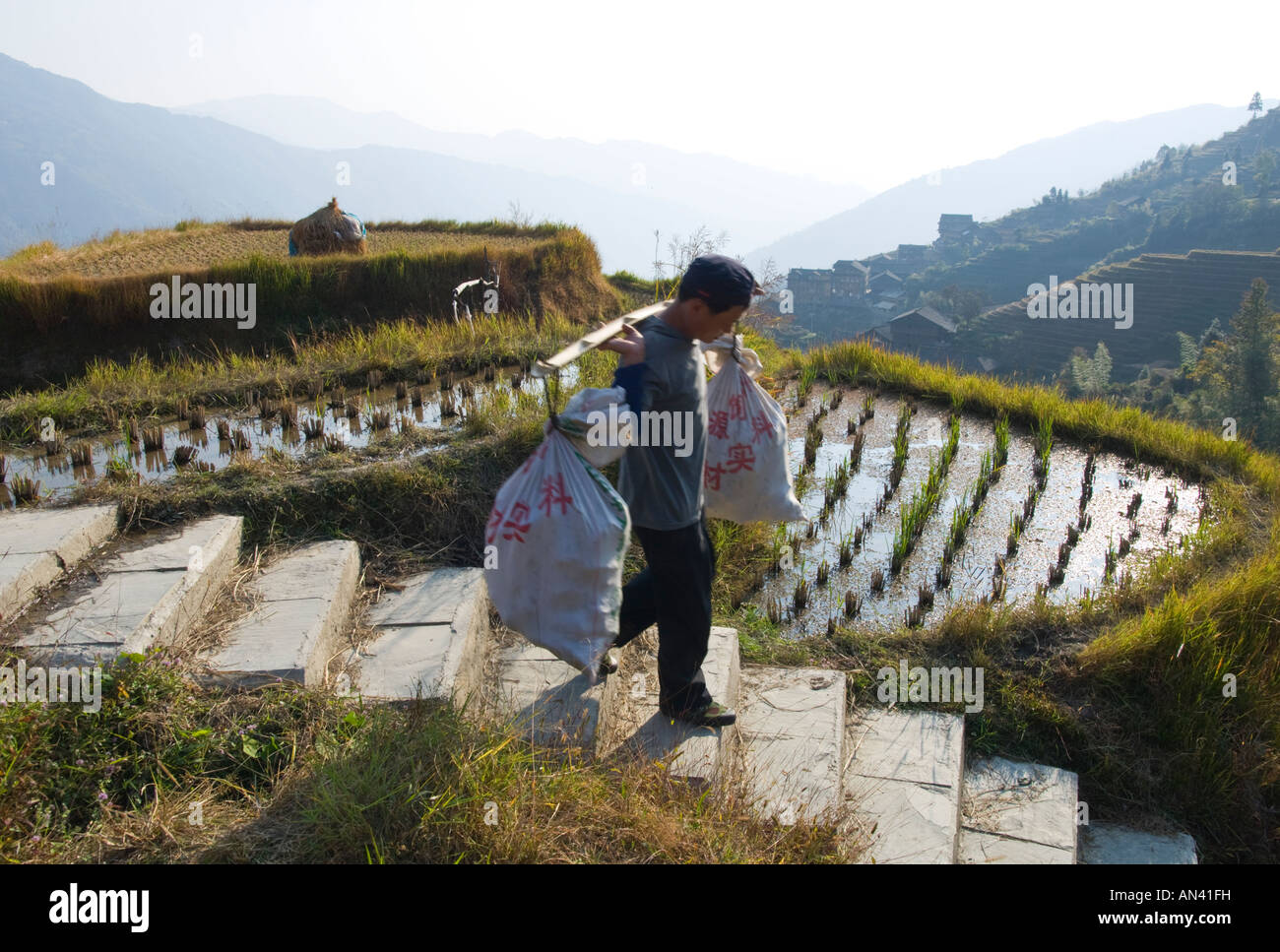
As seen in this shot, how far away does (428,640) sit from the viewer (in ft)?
9.86

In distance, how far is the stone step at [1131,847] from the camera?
2.92 meters

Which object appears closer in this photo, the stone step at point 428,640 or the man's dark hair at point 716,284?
the man's dark hair at point 716,284

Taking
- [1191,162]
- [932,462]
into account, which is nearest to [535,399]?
[932,462]

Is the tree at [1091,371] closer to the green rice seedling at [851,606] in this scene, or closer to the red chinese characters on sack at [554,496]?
the green rice seedling at [851,606]

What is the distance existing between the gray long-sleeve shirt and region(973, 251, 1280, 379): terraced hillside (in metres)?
31.4

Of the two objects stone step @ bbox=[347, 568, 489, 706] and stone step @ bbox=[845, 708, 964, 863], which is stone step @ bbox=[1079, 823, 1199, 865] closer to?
stone step @ bbox=[845, 708, 964, 863]

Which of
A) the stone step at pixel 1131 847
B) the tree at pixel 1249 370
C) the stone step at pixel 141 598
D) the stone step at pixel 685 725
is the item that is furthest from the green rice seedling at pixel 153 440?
the tree at pixel 1249 370

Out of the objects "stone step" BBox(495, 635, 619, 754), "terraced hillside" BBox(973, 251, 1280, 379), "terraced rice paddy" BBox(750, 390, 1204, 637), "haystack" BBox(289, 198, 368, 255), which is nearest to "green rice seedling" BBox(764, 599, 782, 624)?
"terraced rice paddy" BBox(750, 390, 1204, 637)

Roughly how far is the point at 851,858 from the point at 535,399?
3181mm

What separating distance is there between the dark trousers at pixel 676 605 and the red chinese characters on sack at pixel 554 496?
40cm

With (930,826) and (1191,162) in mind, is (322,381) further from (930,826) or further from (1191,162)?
(1191,162)

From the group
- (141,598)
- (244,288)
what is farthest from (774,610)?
(244,288)

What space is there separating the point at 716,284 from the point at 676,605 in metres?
1.02

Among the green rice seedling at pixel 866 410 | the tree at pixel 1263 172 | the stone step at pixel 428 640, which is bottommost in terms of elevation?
the stone step at pixel 428 640
